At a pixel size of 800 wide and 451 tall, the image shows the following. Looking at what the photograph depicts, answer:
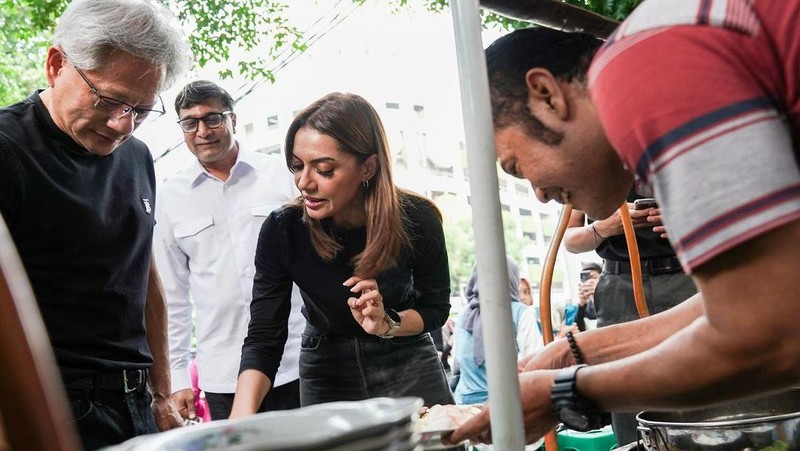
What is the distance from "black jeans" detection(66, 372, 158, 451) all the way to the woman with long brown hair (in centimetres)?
34

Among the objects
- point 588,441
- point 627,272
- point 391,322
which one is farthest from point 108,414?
point 588,441

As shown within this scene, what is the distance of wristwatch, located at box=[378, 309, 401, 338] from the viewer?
2448 millimetres

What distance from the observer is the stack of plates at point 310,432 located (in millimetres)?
578

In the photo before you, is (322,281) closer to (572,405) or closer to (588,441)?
(572,405)

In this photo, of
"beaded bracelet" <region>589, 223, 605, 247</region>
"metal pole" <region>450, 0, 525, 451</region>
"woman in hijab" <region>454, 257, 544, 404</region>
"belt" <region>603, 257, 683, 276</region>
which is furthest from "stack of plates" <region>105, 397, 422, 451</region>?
"woman in hijab" <region>454, 257, 544, 404</region>

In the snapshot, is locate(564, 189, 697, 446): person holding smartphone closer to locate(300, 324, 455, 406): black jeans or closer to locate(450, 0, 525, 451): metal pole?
locate(300, 324, 455, 406): black jeans

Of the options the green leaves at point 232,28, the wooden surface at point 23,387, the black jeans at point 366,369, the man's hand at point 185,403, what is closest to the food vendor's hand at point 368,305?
the black jeans at point 366,369

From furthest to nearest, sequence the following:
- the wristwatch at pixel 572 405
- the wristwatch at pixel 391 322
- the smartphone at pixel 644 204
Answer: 1. the smartphone at pixel 644 204
2. the wristwatch at pixel 391 322
3. the wristwatch at pixel 572 405

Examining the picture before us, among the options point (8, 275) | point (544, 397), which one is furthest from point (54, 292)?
point (8, 275)

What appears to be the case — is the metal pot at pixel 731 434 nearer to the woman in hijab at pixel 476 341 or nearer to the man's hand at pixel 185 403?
the man's hand at pixel 185 403

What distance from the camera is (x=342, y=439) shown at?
0.59 metres

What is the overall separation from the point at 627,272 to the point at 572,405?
6.68 feet

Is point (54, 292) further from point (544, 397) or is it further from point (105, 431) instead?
point (544, 397)

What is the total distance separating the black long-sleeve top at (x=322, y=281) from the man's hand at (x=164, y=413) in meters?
0.23
